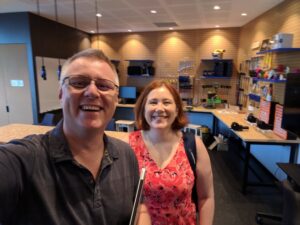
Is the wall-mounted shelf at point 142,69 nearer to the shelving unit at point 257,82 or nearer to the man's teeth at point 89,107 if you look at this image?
the shelving unit at point 257,82

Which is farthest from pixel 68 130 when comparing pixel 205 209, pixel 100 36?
pixel 100 36

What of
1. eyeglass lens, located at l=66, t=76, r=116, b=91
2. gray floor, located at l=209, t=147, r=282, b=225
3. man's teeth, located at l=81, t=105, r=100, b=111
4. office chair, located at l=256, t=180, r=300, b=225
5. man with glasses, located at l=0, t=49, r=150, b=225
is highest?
eyeglass lens, located at l=66, t=76, r=116, b=91

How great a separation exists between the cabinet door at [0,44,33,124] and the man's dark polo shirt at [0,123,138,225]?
4.75 metres

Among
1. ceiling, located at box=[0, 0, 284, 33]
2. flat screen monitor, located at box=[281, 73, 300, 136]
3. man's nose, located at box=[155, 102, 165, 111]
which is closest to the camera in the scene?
man's nose, located at box=[155, 102, 165, 111]

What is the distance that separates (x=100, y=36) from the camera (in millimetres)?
7090

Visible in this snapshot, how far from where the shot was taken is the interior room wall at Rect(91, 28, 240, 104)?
20.1ft

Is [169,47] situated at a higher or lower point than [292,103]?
higher

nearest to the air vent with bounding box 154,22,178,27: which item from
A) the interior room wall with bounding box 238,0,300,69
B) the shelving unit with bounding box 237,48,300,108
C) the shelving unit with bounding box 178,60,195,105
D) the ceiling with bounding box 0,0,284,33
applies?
the ceiling with bounding box 0,0,284,33

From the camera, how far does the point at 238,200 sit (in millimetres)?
2994

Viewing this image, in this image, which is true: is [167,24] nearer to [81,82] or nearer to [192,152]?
[192,152]

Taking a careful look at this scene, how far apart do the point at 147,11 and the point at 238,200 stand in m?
3.87

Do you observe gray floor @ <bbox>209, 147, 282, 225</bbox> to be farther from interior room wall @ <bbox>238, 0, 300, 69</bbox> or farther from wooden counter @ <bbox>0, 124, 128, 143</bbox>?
interior room wall @ <bbox>238, 0, 300, 69</bbox>

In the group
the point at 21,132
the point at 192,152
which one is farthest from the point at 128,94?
the point at 192,152

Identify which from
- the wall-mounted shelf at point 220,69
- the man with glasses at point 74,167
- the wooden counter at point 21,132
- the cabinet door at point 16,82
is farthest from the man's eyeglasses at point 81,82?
the wall-mounted shelf at point 220,69
